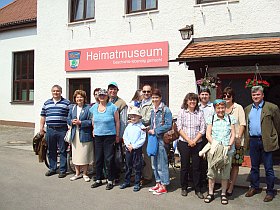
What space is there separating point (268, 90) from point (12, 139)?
952 centimetres

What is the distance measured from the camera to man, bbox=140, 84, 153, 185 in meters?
6.22

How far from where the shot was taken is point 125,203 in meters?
5.39

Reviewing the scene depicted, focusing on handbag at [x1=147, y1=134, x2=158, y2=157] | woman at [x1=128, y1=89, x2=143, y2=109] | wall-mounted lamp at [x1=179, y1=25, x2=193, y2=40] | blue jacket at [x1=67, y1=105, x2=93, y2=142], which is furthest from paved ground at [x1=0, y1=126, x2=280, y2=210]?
wall-mounted lamp at [x1=179, y1=25, x2=193, y2=40]

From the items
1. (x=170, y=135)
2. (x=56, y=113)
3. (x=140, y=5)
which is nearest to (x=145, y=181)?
(x=170, y=135)

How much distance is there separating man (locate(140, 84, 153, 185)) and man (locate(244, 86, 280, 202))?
5.72 ft

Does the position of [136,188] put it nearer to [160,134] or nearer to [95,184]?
[95,184]

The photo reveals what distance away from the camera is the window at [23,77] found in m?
16.8

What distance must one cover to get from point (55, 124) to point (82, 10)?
6030 mm

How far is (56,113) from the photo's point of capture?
7066 millimetres

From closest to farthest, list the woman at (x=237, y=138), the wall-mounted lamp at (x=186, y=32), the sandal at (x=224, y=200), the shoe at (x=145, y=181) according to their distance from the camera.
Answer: the sandal at (x=224, y=200)
the woman at (x=237, y=138)
the shoe at (x=145, y=181)
the wall-mounted lamp at (x=186, y=32)

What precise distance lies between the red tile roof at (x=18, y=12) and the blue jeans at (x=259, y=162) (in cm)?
1288

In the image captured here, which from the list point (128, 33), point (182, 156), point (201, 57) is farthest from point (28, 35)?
point (182, 156)

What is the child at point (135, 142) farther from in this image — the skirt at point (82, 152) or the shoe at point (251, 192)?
the shoe at point (251, 192)

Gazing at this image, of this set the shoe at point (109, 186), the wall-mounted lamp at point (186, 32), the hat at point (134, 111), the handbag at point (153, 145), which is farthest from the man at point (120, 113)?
the wall-mounted lamp at point (186, 32)
